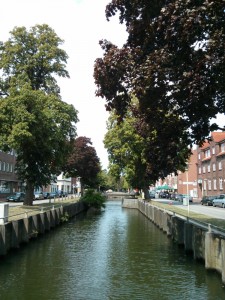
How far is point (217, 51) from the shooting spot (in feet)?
30.9

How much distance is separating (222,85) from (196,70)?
77 centimetres

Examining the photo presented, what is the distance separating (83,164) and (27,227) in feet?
148

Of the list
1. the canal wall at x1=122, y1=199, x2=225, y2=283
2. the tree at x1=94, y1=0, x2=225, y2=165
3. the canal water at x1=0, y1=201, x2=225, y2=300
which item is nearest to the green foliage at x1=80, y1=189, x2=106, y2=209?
the canal wall at x1=122, y1=199, x2=225, y2=283

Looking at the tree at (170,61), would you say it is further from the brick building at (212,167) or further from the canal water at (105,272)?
the brick building at (212,167)

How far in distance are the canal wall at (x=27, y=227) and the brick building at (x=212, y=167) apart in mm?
33644

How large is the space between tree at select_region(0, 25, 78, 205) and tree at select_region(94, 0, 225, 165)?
18.0 meters

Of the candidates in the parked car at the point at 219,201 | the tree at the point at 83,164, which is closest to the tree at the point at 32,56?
the parked car at the point at 219,201

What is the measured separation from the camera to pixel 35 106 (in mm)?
30594

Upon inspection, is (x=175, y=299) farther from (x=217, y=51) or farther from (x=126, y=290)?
(x=217, y=51)

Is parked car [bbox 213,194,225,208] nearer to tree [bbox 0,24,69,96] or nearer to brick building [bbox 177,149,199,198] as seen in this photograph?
tree [bbox 0,24,69,96]

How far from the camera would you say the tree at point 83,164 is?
65938 millimetres

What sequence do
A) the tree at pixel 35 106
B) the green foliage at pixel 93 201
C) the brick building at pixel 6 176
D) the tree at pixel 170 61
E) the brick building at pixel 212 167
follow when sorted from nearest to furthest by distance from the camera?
the tree at pixel 170 61 → the tree at pixel 35 106 → the green foliage at pixel 93 201 → the brick building at pixel 212 167 → the brick building at pixel 6 176

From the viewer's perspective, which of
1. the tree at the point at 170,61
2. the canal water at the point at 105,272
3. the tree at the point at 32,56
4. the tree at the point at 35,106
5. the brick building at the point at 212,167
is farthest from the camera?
the brick building at the point at 212,167

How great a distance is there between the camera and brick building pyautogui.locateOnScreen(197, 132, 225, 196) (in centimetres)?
6265
